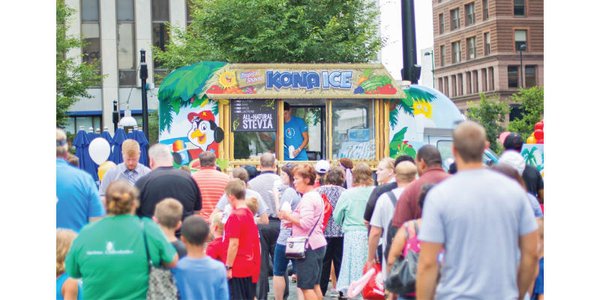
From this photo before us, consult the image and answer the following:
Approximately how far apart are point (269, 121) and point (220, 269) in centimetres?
1054

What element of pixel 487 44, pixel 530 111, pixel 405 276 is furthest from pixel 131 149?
pixel 487 44

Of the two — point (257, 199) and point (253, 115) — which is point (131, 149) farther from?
point (253, 115)

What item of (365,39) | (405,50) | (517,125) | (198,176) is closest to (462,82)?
(517,125)

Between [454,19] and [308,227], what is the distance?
86.2 m

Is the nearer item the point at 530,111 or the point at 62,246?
the point at 62,246

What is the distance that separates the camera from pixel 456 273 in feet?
20.1

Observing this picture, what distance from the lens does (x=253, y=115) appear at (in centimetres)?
1806

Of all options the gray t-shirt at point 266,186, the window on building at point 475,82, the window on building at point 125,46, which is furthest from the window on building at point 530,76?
the gray t-shirt at point 266,186

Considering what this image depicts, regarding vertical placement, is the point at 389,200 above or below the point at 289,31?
below

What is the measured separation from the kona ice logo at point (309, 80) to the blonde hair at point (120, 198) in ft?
36.3

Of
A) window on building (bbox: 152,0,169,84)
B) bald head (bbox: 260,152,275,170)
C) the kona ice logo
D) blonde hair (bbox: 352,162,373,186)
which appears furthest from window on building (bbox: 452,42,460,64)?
blonde hair (bbox: 352,162,373,186)

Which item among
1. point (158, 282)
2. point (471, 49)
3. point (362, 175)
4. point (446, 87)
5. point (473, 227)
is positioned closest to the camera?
point (473, 227)
